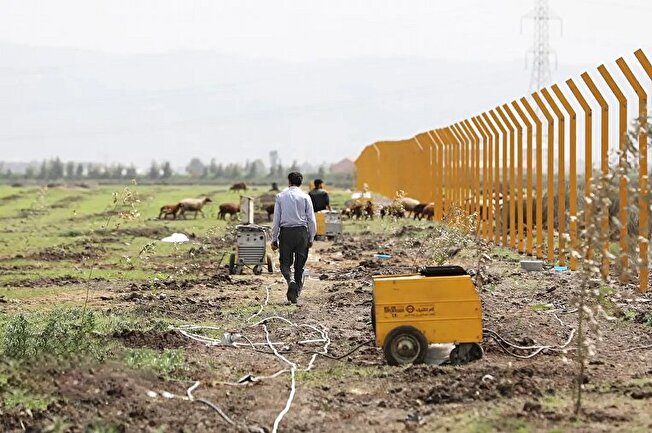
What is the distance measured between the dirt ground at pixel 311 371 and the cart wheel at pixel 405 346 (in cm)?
17

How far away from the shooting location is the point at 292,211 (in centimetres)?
1351

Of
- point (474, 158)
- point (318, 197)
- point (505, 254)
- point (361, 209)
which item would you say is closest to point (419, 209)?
point (361, 209)

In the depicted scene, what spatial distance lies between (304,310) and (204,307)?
116cm

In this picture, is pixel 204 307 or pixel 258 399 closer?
pixel 258 399

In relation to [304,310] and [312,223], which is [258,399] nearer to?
[304,310]

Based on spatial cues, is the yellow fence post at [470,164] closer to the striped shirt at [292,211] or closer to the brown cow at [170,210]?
the striped shirt at [292,211]

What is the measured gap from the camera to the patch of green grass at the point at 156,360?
8305 mm

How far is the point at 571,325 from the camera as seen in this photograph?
1077 cm

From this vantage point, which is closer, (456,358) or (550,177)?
(456,358)

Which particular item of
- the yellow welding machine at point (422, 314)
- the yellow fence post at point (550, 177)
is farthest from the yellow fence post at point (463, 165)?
the yellow welding machine at point (422, 314)

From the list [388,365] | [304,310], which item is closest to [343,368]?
[388,365]

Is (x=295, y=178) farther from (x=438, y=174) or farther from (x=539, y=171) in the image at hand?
(x=438, y=174)

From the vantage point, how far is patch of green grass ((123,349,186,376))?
27.2ft

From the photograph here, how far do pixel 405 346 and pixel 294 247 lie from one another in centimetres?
481
